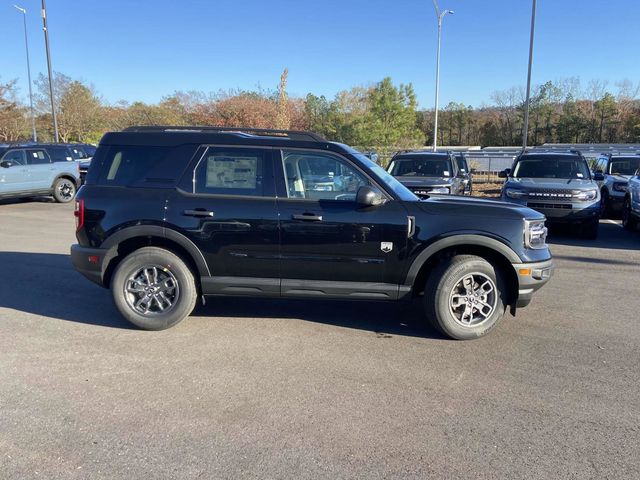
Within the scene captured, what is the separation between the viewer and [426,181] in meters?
A: 11.4

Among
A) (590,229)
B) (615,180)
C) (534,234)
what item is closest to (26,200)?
(590,229)

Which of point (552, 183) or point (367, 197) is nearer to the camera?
point (367, 197)

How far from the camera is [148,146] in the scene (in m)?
4.97

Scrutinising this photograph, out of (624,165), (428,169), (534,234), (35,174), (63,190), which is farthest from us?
(63,190)

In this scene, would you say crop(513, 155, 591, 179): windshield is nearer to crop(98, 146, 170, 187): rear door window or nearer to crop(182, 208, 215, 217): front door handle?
crop(182, 208, 215, 217): front door handle

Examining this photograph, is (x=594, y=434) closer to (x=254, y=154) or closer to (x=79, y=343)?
(x=254, y=154)

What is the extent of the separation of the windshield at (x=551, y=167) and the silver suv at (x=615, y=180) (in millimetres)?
2102

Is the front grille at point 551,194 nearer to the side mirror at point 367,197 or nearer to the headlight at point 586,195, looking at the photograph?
the headlight at point 586,195

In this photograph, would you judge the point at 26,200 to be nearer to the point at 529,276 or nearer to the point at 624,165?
the point at 529,276

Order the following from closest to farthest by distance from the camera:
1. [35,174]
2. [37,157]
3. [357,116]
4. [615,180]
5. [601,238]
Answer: [601,238], [615,180], [35,174], [37,157], [357,116]

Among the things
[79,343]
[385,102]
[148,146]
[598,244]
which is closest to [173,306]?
[79,343]

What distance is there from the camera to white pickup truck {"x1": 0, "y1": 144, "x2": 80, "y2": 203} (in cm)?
1465

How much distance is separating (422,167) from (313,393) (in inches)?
386

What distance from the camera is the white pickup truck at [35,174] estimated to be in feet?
48.1
